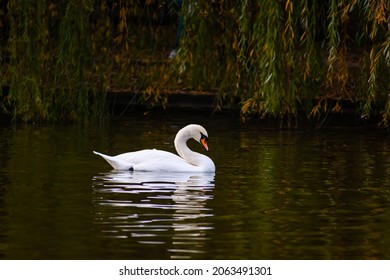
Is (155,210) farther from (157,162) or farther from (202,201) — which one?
(157,162)

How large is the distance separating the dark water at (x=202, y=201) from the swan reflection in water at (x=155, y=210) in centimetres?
1

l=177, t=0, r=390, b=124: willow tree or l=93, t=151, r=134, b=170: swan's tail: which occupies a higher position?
l=177, t=0, r=390, b=124: willow tree

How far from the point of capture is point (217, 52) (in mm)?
18328

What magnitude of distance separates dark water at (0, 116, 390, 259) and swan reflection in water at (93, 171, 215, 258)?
1cm

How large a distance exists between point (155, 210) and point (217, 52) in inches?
242

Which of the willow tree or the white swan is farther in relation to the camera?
the willow tree

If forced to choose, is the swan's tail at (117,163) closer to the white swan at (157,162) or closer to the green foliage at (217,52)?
the white swan at (157,162)

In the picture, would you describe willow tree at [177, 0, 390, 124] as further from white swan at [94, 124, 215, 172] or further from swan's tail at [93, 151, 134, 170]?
swan's tail at [93, 151, 134, 170]

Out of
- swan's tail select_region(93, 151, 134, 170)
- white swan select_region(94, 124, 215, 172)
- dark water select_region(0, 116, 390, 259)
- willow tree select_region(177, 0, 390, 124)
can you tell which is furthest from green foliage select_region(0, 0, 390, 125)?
swan's tail select_region(93, 151, 134, 170)

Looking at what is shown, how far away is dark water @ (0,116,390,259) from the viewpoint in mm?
10555

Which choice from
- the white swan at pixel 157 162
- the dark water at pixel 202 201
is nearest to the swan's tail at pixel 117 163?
the white swan at pixel 157 162

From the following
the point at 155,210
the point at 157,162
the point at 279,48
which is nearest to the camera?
the point at 155,210

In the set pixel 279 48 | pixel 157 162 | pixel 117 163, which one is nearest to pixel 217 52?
pixel 279 48

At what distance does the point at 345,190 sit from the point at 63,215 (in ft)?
10.2
